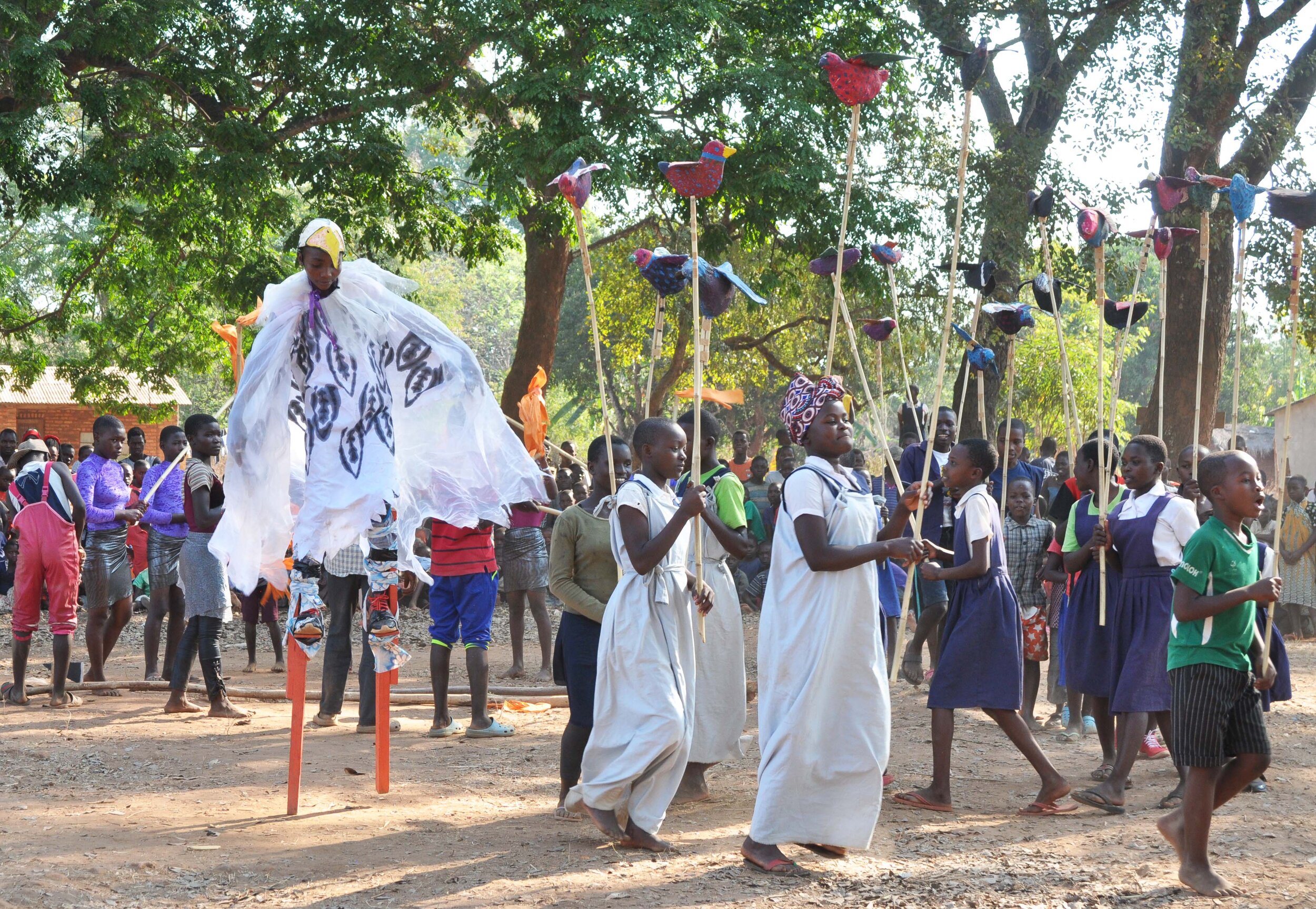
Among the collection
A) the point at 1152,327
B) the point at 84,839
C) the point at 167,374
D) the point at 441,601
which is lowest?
the point at 84,839

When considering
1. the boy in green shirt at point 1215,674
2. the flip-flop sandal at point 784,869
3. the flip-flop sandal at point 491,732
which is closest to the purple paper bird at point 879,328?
the boy in green shirt at point 1215,674

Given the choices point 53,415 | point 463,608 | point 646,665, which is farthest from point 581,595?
point 53,415

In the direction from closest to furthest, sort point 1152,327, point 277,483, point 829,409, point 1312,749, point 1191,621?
point 1191,621, point 829,409, point 277,483, point 1312,749, point 1152,327

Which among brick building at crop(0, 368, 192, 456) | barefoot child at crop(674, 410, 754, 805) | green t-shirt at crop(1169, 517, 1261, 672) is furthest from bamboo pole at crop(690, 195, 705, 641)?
brick building at crop(0, 368, 192, 456)

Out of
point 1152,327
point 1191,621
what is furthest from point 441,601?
point 1152,327

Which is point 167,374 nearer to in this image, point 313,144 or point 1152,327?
point 313,144

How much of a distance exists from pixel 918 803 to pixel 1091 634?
4.05 ft

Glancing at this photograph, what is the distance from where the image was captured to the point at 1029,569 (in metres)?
8.11

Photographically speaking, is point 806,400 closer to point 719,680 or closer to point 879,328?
point 719,680

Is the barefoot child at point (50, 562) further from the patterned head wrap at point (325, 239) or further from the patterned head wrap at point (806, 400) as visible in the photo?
the patterned head wrap at point (806, 400)

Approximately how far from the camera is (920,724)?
7.80m

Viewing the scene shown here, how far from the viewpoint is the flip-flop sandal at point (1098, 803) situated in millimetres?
5688

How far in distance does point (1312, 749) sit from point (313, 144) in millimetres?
10553

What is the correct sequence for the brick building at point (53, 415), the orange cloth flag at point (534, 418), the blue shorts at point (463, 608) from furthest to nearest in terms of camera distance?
the brick building at point (53, 415), the blue shorts at point (463, 608), the orange cloth flag at point (534, 418)
